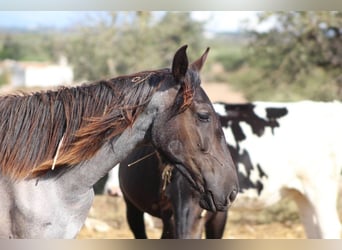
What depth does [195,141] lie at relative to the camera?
239cm

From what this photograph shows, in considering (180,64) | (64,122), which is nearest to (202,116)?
(180,64)

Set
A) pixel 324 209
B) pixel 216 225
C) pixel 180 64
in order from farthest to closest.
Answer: pixel 324 209, pixel 216 225, pixel 180 64

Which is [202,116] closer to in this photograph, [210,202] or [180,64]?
[180,64]

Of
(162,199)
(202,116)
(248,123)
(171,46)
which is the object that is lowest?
(171,46)

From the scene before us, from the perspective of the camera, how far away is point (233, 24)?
8961 mm

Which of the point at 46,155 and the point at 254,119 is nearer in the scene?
the point at 46,155

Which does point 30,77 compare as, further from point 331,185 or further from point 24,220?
point 24,220

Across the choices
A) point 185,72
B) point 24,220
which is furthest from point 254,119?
point 24,220

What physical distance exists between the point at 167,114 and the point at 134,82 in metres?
0.17

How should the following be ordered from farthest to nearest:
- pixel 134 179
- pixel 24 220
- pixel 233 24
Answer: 1. pixel 233 24
2. pixel 134 179
3. pixel 24 220

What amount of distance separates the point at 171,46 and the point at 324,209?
5.05 metres

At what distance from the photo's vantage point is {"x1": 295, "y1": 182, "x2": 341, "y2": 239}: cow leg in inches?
173

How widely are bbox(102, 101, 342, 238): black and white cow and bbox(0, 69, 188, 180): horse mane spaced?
1901 mm

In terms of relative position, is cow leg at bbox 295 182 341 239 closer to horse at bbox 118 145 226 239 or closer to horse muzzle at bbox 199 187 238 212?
horse at bbox 118 145 226 239
